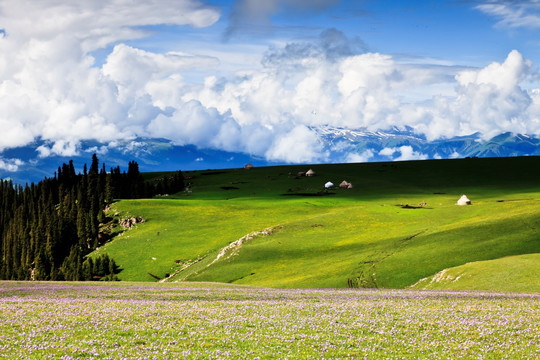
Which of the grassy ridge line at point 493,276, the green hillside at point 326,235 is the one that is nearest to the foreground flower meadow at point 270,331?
the grassy ridge line at point 493,276

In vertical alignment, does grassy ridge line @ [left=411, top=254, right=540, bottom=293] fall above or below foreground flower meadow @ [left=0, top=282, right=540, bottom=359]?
below

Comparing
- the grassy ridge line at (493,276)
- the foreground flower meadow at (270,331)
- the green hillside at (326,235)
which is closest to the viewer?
the foreground flower meadow at (270,331)

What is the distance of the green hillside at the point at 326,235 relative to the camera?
69.9 meters

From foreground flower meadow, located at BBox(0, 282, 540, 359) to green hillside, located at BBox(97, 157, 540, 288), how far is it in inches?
1316

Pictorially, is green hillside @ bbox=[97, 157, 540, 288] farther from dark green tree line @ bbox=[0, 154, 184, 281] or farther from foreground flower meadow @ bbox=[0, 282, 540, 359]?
foreground flower meadow @ bbox=[0, 282, 540, 359]

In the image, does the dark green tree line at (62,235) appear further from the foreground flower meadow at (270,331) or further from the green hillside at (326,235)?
the foreground flower meadow at (270,331)

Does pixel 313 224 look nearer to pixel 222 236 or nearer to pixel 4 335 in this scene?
pixel 222 236

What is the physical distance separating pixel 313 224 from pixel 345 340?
8642 cm

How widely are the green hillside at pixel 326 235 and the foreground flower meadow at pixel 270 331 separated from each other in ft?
110

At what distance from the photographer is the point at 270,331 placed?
25.4 meters

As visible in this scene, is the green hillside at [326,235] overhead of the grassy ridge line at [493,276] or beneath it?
overhead

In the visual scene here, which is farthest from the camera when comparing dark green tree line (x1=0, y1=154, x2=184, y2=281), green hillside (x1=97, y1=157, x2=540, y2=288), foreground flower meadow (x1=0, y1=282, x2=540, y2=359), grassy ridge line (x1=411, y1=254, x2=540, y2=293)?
dark green tree line (x1=0, y1=154, x2=184, y2=281)

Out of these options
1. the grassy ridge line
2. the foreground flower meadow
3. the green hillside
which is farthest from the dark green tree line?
the foreground flower meadow

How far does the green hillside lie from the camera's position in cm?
6994
